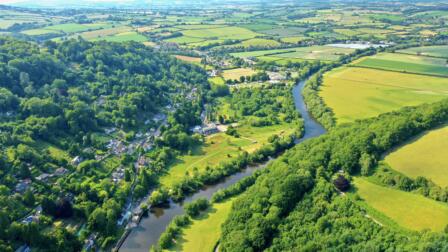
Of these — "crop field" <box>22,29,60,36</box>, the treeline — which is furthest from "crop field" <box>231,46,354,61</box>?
"crop field" <box>22,29,60,36</box>

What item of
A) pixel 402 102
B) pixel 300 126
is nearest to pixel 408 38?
pixel 402 102

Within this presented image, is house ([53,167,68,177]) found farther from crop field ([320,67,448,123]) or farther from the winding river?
crop field ([320,67,448,123])

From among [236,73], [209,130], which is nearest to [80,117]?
[209,130]

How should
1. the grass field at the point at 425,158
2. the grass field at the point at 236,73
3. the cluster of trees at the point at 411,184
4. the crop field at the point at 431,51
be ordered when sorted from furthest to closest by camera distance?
1. the crop field at the point at 431,51
2. the grass field at the point at 236,73
3. the grass field at the point at 425,158
4. the cluster of trees at the point at 411,184

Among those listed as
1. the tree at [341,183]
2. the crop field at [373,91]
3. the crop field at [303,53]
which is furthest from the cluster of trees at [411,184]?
the crop field at [303,53]

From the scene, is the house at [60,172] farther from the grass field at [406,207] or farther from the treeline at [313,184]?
the grass field at [406,207]

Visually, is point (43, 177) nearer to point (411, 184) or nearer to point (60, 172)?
point (60, 172)

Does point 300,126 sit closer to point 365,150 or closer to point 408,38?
point 365,150
